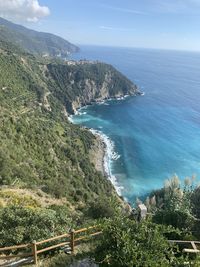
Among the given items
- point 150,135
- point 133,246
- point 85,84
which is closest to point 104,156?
point 150,135

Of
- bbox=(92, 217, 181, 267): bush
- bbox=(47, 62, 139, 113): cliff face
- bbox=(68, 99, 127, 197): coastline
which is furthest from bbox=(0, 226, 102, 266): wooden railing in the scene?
bbox=(47, 62, 139, 113): cliff face

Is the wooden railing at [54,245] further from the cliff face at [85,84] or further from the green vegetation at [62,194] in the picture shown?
the cliff face at [85,84]

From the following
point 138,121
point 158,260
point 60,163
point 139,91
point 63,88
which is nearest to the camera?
point 158,260

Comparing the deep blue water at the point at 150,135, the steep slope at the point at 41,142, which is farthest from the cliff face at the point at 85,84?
the deep blue water at the point at 150,135

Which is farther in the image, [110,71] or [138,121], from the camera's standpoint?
[110,71]

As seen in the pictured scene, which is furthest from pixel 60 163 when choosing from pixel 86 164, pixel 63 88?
pixel 63 88

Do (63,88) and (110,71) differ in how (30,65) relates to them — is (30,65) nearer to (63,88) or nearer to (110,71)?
(63,88)
